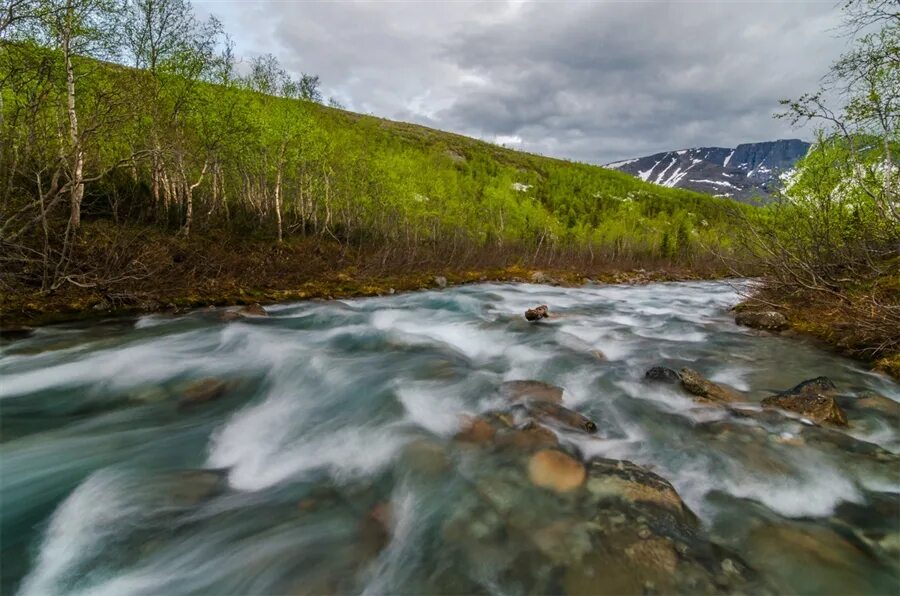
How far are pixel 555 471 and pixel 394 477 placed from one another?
1.82 m

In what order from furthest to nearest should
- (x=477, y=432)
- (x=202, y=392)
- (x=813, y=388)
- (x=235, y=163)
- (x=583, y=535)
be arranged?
(x=235, y=163)
(x=202, y=392)
(x=813, y=388)
(x=477, y=432)
(x=583, y=535)

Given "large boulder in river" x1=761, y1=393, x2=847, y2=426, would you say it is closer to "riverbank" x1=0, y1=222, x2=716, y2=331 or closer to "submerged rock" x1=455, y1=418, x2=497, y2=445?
"submerged rock" x1=455, y1=418, x2=497, y2=445

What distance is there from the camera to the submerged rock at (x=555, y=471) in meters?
4.18

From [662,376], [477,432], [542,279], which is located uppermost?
[662,376]

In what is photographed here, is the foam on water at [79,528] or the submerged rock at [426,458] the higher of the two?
the submerged rock at [426,458]

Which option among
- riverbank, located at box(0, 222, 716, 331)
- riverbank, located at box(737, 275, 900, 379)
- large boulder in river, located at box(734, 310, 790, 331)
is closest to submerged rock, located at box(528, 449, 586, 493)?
riverbank, located at box(737, 275, 900, 379)

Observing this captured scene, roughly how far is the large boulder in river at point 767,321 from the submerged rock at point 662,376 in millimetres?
6349

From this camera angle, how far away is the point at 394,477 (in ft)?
15.5

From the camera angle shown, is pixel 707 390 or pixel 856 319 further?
pixel 856 319

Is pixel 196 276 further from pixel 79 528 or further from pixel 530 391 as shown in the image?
pixel 530 391

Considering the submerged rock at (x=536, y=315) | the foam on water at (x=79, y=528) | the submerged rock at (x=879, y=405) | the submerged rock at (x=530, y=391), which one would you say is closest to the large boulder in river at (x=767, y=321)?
the submerged rock at (x=879, y=405)

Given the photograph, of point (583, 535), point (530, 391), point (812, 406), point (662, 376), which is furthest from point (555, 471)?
point (812, 406)

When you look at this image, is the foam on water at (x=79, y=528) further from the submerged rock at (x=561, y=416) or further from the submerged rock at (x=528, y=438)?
the submerged rock at (x=561, y=416)

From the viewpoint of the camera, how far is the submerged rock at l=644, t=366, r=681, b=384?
23.2 ft
